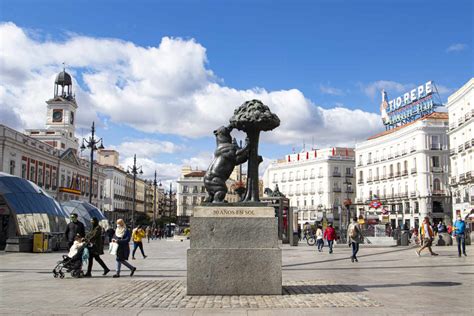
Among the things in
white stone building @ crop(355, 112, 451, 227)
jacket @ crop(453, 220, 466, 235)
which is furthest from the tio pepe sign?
jacket @ crop(453, 220, 466, 235)

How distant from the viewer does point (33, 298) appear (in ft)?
28.3

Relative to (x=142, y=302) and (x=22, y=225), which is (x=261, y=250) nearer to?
(x=142, y=302)

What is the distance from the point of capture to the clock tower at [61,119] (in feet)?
279

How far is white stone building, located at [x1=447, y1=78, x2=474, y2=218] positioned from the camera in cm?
4825

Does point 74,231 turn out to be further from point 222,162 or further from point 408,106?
point 408,106

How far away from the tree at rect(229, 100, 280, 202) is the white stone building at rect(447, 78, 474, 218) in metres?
41.8

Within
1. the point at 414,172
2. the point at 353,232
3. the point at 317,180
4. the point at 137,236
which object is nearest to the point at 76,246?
the point at 137,236

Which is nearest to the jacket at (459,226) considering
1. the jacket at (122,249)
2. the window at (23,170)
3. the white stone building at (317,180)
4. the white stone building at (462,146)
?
the jacket at (122,249)

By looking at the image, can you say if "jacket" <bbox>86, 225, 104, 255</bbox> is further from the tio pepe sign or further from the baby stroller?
the tio pepe sign

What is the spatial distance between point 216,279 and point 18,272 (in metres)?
7.41

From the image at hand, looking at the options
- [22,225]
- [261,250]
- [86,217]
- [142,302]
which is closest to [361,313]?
[261,250]

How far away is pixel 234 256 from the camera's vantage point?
884cm

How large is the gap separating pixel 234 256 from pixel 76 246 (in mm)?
5247

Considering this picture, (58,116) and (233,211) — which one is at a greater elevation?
(58,116)
